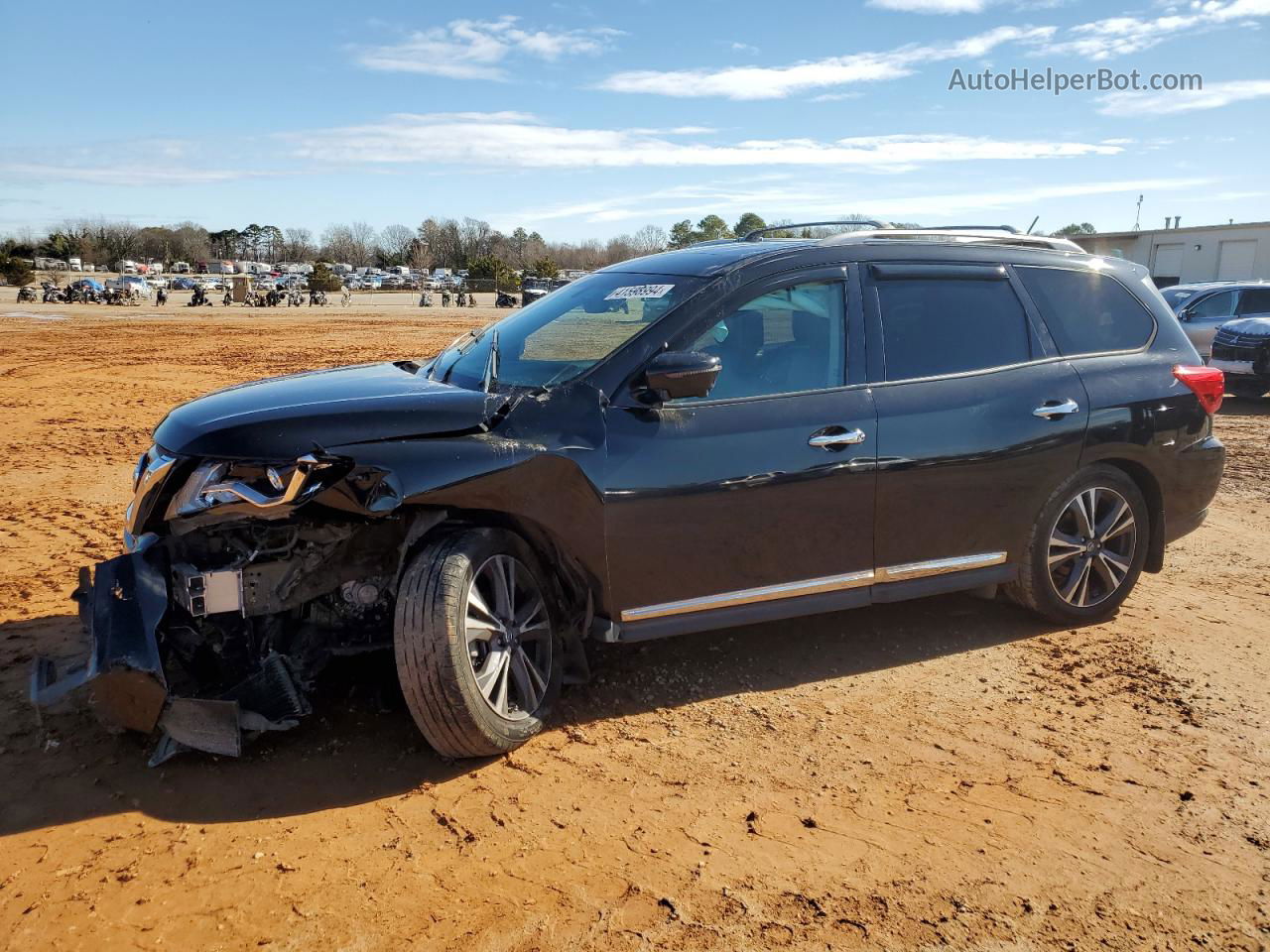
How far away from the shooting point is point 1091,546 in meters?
5.04

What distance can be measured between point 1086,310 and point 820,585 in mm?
2270

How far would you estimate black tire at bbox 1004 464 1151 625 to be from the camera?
4.87 m

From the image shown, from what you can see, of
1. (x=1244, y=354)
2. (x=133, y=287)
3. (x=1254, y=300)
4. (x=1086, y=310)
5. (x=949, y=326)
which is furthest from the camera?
(x=133, y=287)

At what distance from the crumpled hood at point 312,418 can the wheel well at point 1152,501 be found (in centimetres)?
344

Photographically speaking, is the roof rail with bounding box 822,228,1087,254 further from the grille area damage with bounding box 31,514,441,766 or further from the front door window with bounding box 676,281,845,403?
the grille area damage with bounding box 31,514,441,766

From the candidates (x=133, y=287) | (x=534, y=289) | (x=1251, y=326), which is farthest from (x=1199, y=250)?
(x=133, y=287)

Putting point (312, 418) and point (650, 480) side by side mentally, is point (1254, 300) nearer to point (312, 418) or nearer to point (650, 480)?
point (650, 480)

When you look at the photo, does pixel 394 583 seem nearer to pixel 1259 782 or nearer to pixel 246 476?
pixel 246 476

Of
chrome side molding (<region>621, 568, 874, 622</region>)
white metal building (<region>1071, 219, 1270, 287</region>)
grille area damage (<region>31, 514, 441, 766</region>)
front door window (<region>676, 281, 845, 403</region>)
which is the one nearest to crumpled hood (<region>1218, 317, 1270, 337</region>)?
front door window (<region>676, 281, 845, 403</region>)

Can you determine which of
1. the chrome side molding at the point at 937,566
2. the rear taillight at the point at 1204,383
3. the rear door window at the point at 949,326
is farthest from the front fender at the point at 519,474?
the rear taillight at the point at 1204,383

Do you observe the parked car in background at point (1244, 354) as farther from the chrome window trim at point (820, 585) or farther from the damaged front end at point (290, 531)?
the damaged front end at point (290, 531)

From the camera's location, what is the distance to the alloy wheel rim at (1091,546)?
4.95m

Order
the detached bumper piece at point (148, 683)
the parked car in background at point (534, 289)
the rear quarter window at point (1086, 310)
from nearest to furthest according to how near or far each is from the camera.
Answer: the detached bumper piece at point (148, 683)
the rear quarter window at point (1086, 310)
the parked car in background at point (534, 289)

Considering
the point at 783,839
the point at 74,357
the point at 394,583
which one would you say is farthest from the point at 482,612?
the point at 74,357
